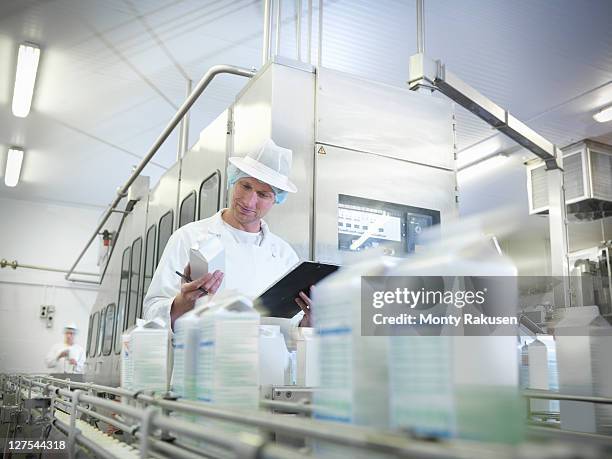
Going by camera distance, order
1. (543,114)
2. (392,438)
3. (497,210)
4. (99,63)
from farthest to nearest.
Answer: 1. (543,114)
2. (99,63)
3. (497,210)
4. (392,438)

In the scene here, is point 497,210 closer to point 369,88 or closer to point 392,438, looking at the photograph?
point 392,438

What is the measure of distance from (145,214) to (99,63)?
176cm

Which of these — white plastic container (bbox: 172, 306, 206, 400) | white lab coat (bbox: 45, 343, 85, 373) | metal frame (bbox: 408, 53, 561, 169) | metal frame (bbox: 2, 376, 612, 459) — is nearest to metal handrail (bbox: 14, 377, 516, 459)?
metal frame (bbox: 2, 376, 612, 459)

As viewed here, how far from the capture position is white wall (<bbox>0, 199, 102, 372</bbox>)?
8.61 metres

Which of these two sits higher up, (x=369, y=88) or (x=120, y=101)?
(x=120, y=101)

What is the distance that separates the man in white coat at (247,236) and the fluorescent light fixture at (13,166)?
5.82m

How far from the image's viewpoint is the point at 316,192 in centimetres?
243

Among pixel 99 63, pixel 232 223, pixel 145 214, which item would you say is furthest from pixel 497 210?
pixel 99 63

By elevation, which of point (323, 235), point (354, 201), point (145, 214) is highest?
point (145, 214)

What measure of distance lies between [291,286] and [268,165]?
2.65ft

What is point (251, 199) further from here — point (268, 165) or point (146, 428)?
point (146, 428)

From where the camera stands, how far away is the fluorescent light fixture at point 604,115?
5721 millimetres

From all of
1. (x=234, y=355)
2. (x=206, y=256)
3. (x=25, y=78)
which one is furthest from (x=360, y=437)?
(x=25, y=78)

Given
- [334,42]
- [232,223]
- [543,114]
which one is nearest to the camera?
[232,223]
